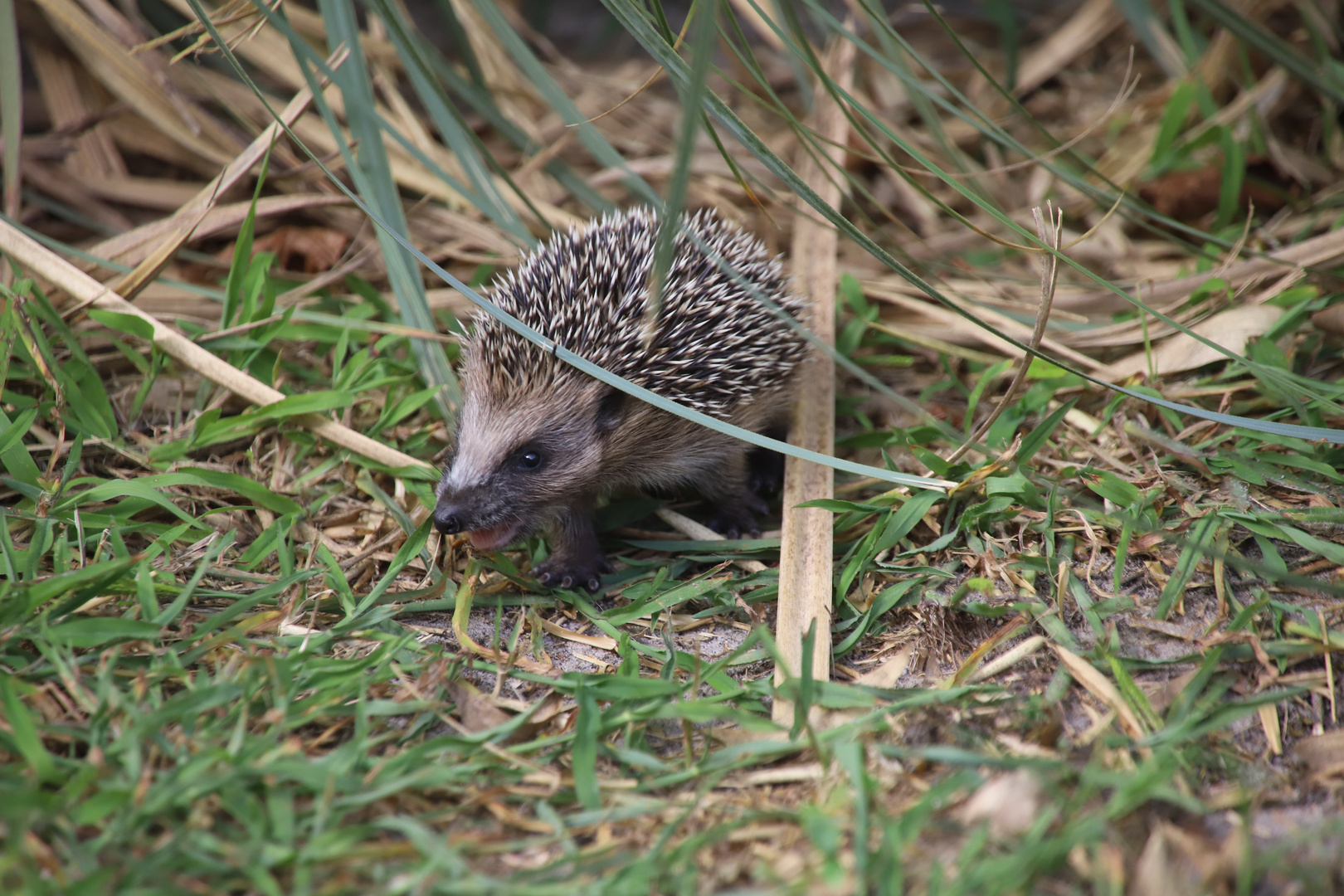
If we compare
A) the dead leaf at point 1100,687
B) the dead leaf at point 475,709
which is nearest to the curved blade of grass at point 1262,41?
the dead leaf at point 1100,687

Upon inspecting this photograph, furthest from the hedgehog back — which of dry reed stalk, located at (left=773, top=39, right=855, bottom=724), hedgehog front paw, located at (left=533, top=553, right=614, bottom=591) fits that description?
hedgehog front paw, located at (left=533, top=553, right=614, bottom=591)

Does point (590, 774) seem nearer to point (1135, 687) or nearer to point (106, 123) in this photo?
point (1135, 687)

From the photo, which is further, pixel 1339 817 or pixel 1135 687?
pixel 1135 687

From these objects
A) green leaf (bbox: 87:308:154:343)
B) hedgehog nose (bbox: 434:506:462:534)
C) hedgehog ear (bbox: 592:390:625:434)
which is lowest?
hedgehog nose (bbox: 434:506:462:534)

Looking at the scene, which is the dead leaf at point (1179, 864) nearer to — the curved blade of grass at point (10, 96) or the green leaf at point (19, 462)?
the green leaf at point (19, 462)

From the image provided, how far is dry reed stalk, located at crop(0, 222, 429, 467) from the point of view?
424 centimetres

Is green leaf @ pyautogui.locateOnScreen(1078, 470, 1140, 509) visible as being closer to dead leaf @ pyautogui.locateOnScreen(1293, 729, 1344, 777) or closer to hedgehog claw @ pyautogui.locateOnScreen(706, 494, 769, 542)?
dead leaf @ pyautogui.locateOnScreen(1293, 729, 1344, 777)

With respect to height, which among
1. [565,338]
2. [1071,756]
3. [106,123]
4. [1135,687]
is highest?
[106,123]

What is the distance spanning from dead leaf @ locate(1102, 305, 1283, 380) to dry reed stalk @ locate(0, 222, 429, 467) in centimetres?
339

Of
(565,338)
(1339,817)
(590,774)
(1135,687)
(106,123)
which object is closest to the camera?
(1339,817)

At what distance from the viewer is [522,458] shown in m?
3.96

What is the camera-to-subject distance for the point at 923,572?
3660 mm

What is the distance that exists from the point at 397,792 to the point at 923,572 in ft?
6.67

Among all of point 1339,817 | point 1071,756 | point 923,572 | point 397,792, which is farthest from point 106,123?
point 1339,817
